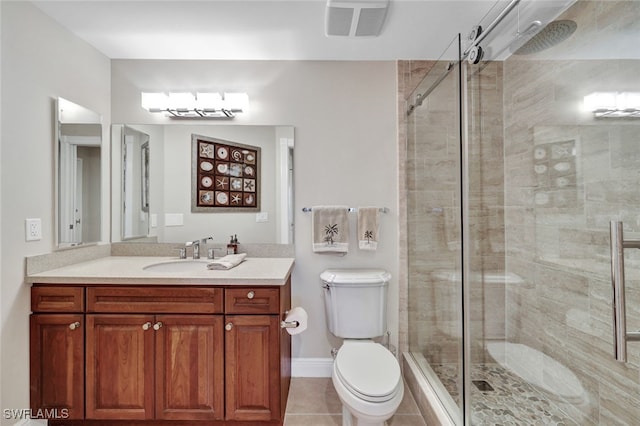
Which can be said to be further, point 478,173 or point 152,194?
point 152,194

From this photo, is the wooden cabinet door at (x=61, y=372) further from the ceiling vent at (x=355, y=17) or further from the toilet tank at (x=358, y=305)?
the ceiling vent at (x=355, y=17)

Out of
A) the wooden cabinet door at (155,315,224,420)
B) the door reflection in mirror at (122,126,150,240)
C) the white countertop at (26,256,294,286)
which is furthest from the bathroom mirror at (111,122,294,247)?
the wooden cabinet door at (155,315,224,420)

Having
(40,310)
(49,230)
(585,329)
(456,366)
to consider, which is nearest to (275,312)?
(456,366)

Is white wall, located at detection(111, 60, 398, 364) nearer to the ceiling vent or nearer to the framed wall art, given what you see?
the framed wall art

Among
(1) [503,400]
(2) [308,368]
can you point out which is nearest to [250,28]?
(2) [308,368]

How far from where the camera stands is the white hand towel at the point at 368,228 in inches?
87.1

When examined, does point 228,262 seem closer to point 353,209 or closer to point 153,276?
point 153,276

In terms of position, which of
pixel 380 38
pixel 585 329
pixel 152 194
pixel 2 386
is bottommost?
pixel 2 386

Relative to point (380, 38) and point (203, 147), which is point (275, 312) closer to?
point (203, 147)

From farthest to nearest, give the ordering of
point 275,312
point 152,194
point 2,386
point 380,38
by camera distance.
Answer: point 152,194
point 380,38
point 275,312
point 2,386

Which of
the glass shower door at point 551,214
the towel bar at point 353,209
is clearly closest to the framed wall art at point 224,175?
the towel bar at point 353,209

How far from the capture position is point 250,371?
1.64 metres

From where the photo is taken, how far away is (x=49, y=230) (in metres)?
1.81

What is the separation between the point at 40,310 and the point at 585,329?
2.73 metres
